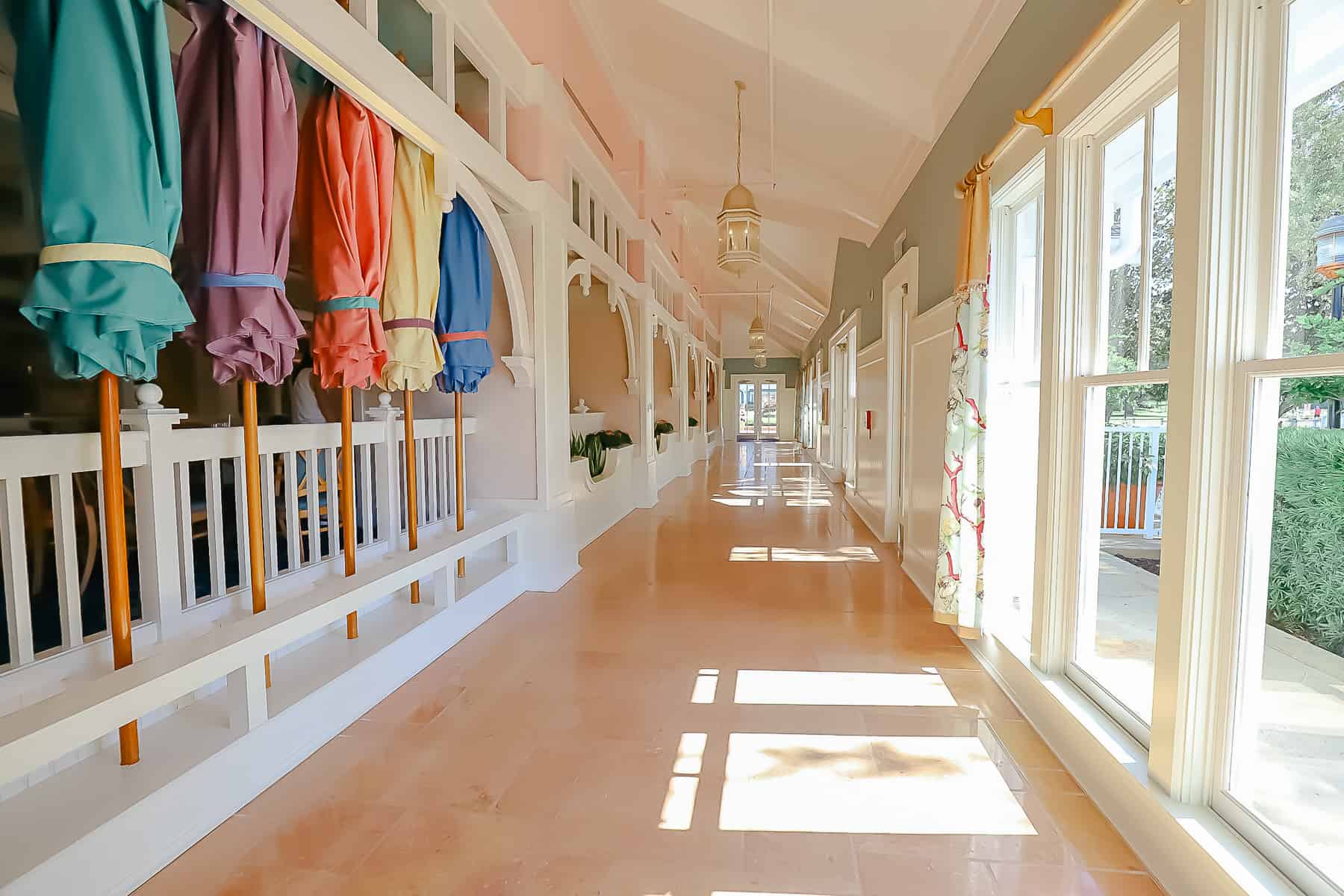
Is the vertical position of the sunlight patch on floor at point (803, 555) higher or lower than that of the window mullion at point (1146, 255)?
lower

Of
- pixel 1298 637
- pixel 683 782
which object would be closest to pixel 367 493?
pixel 683 782

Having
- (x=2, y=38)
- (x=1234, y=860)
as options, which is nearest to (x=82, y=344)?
(x=2, y=38)

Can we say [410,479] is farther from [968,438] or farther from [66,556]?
[968,438]

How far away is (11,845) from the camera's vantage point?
1.42 meters

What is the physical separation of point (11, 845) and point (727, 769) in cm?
178

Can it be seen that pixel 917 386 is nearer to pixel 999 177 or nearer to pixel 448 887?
pixel 999 177

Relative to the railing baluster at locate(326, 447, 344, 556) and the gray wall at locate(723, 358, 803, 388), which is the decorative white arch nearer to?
the railing baluster at locate(326, 447, 344, 556)

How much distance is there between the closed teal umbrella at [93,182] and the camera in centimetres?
146

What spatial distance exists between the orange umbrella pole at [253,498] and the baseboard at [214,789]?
0.30 m

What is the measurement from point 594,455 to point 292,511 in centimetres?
368

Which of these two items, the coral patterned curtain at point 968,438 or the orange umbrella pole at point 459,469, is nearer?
the coral patterned curtain at point 968,438

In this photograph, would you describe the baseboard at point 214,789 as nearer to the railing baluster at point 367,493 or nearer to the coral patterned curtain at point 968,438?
the railing baluster at point 367,493

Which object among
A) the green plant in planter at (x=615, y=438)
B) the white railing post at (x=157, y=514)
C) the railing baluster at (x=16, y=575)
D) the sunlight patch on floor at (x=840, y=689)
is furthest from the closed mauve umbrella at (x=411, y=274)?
the green plant in planter at (x=615, y=438)

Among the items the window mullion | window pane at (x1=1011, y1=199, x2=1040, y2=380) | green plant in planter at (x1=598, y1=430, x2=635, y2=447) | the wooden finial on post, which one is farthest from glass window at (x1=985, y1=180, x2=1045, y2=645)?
green plant in planter at (x1=598, y1=430, x2=635, y2=447)
